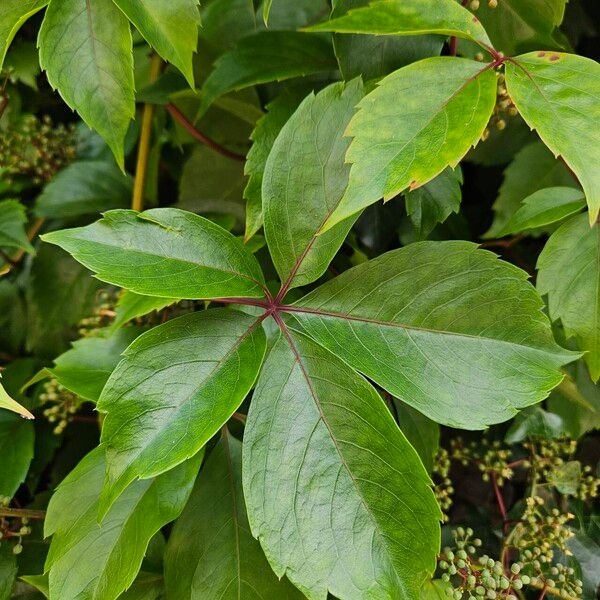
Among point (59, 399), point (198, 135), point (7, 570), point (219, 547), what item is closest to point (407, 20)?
point (198, 135)

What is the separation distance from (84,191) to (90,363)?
418mm

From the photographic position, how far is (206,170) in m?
1.03

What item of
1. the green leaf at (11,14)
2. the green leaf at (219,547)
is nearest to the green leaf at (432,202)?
the green leaf at (219,547)

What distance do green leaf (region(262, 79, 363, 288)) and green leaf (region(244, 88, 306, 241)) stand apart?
0.08 m

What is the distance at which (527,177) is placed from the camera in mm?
922

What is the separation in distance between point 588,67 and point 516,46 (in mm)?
227

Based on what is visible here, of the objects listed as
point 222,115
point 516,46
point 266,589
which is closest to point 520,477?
point 266,589

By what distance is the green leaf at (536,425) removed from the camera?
81cm

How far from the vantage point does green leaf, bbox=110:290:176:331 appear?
0.62 meters

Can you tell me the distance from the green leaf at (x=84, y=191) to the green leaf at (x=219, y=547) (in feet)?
1.60

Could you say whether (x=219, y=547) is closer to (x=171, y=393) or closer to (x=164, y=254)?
(x=171, y=393)

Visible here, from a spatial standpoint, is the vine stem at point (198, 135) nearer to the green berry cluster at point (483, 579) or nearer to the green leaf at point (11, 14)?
the green leaf at point (11, 14)

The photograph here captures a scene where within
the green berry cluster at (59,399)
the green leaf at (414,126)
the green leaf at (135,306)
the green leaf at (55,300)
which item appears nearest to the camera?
the green leaf at (414,126)

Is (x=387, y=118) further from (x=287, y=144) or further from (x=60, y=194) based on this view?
(x=60, y=194)
